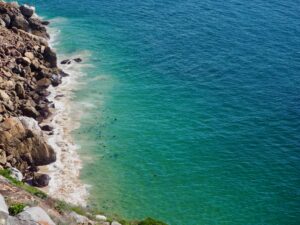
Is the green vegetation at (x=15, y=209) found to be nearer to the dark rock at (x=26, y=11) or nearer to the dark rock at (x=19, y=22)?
the dark rock at (x=19, y=22)

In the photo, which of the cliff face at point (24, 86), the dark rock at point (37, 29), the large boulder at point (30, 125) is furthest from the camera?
the dark rock at point (37, 29)

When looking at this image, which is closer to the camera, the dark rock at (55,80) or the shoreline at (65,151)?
the shoreline at (65,151)

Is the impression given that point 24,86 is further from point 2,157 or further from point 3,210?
point 3,210

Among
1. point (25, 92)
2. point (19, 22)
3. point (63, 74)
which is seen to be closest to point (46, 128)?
point (25, 92)

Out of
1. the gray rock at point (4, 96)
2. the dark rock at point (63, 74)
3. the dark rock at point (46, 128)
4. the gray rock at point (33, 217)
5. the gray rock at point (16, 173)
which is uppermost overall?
the gray rock at point (33, 217)

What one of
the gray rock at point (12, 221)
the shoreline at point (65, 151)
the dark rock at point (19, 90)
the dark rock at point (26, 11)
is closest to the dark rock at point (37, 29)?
the dark rock at point (26, 11)

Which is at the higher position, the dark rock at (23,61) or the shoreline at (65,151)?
the dark rock at (23,61)

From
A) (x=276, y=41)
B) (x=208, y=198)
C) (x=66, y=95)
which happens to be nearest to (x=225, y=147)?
(x=208, y=198)
